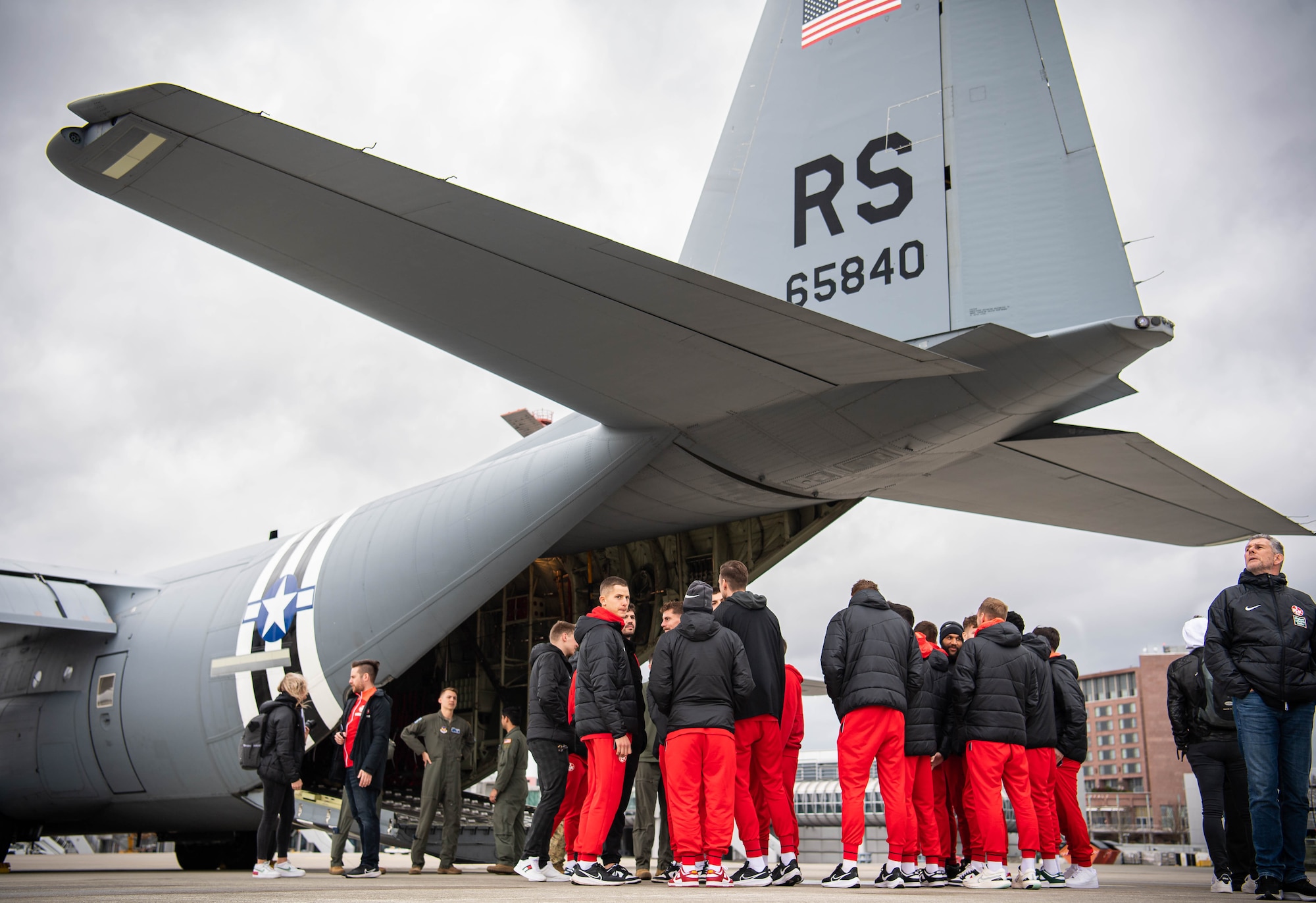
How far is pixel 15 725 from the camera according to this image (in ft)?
33.7

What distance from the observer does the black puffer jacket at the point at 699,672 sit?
15.4ft

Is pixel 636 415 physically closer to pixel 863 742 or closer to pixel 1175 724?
pixel 863 742

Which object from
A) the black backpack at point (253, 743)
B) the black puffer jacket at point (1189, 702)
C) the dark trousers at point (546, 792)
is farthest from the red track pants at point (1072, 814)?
the black backpack at point (253, 743)

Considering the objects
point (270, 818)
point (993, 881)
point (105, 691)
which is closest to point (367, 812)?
point (270, 818)

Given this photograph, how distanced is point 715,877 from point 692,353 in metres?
2.67

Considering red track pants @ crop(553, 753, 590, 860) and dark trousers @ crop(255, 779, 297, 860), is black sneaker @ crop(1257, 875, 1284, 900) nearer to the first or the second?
red track pants @ crop(553, 753, 590, 860)

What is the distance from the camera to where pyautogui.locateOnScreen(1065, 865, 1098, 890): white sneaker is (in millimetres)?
5387

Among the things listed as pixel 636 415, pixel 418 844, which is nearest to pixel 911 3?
pixel 636 415

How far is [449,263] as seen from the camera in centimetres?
514

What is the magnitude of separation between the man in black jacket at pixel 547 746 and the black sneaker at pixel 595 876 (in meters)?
0.56

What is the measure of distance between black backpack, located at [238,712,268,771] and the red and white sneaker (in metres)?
3.73

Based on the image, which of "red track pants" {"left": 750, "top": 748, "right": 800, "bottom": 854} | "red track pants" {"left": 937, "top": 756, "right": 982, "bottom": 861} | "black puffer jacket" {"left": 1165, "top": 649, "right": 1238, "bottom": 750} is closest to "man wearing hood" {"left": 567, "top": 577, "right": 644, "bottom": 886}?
"red track pants" {"left": 750, "top": 748, "right": 800, "bottom": 854}

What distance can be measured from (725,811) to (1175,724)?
287 centimetres

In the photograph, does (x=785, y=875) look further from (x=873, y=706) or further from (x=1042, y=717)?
(x=1042, y=717)
